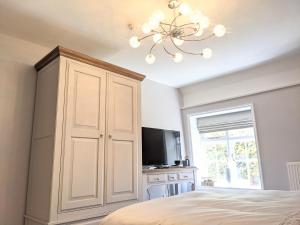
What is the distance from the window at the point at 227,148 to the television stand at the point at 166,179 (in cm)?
67

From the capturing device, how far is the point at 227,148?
433cm

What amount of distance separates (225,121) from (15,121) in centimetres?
332

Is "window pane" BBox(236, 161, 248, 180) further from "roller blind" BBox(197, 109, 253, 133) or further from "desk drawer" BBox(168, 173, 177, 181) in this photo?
"desk drawer" BBox(168, 173, 177, 181)

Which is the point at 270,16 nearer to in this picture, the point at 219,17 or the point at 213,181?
the point at 219,17

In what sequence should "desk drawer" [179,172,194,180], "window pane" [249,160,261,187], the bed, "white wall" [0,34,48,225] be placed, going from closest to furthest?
1. the bed
2. "white wall" [0,34,48,225]
3. "desk drawer" [179,172,194,180]
4. "window pane" [249,160,261,187]

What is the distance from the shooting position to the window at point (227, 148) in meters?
4.04

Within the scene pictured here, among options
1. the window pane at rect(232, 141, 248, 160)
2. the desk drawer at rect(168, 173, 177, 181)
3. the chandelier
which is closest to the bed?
the chandelier

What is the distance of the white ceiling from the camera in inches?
87.7

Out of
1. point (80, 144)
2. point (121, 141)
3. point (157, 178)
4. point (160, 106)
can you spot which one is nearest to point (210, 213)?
point (80, 144)

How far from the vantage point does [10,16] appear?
91.0 inches

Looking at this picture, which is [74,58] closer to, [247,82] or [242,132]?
[247,82]

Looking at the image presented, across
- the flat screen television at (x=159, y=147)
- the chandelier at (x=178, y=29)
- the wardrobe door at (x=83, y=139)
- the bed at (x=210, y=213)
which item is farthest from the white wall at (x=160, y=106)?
the bed at (x=210, y=213)

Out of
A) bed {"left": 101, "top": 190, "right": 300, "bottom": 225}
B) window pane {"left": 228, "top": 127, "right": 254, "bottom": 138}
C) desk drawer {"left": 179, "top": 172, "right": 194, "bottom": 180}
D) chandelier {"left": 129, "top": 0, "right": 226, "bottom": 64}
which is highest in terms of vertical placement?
chandelier {"left": 129, "top": 0, "right": 226, "bottom": 64}

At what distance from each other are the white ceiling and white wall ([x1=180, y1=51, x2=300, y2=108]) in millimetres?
305
